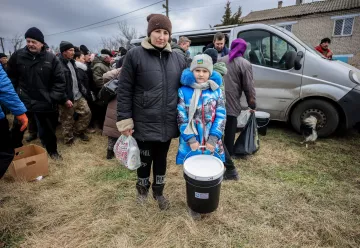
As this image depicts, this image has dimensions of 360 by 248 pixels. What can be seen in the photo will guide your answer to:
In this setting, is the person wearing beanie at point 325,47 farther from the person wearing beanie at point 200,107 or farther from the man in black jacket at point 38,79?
the man in black jacket at point 38,79

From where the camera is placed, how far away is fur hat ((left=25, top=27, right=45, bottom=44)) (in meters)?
2.87

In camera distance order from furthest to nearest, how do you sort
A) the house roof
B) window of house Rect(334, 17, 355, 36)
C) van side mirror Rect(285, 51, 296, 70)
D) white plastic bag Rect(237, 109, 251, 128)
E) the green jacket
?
the house roof → window of house Rect(334, 17, 355, 36) → the green jacket → van side mirror Rect(285, 51, 296, 70) → white plastic bag Rect(237, 109, 251, 128)

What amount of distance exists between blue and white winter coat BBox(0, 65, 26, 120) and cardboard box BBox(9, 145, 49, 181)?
3.09ft

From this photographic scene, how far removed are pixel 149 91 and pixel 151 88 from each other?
30 mm

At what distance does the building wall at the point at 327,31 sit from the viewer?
18234 millimetres

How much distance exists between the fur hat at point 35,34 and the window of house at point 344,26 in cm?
2310

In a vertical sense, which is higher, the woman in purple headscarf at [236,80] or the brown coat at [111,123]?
the woman in purple headscarf at [236,80]

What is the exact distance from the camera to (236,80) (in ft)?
9.58

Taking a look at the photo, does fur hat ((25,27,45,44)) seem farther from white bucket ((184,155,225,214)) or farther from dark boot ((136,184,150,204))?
white bucket ((184,155,225,214))

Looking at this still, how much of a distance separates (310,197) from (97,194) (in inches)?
96.1

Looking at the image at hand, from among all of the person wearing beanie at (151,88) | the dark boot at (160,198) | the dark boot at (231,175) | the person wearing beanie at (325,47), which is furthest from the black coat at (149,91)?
the person wearing beanie at (325,47)

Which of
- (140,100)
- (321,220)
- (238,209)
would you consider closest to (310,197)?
(321,220)

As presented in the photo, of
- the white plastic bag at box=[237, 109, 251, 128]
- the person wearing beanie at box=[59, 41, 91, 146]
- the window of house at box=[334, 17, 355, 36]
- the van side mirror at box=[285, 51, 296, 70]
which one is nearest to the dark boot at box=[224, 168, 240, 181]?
the white plastic bag at box=[237, 109, 251, 128]

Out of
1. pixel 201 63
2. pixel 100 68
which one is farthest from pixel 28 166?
pixel 201 63
